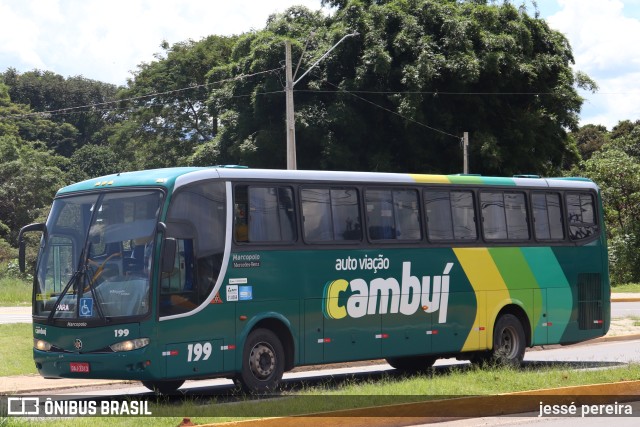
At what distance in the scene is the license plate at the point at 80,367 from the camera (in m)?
14.2

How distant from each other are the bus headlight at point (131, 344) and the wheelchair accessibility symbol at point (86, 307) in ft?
1.95

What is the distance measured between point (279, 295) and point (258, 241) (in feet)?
2.84

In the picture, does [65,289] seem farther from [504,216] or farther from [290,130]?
[290,130]

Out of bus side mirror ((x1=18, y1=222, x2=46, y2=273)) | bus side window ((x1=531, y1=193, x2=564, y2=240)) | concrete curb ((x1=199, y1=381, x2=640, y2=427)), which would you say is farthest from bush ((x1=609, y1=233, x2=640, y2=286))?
bus side mirror ((x1=18, y1=222, x2=46, y2=273))

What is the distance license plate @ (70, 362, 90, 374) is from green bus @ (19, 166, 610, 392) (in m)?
0.02

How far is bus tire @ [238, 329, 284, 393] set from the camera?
15.3 metres

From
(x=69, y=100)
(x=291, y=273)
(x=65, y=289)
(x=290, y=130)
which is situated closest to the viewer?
(x=65, y=289)

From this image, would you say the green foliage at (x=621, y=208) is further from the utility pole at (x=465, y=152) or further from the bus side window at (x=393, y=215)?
the bus side window at (x=393, y=215)

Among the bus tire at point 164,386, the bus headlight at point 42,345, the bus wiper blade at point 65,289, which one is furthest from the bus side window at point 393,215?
the bus headlight at point 42,345

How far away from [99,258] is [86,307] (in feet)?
2.25

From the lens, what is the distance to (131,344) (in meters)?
14.0

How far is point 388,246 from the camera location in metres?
17.6

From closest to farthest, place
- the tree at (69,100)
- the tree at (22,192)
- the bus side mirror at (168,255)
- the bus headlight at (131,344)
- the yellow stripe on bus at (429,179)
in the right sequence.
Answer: the bus headlight at (131,344)
the bus side mirror at (168,255)
the yellow stripe on bus at (429,179)
the tree at (22,192)
the tree at (69,100)

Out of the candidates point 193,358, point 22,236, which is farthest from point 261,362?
point 22,236
